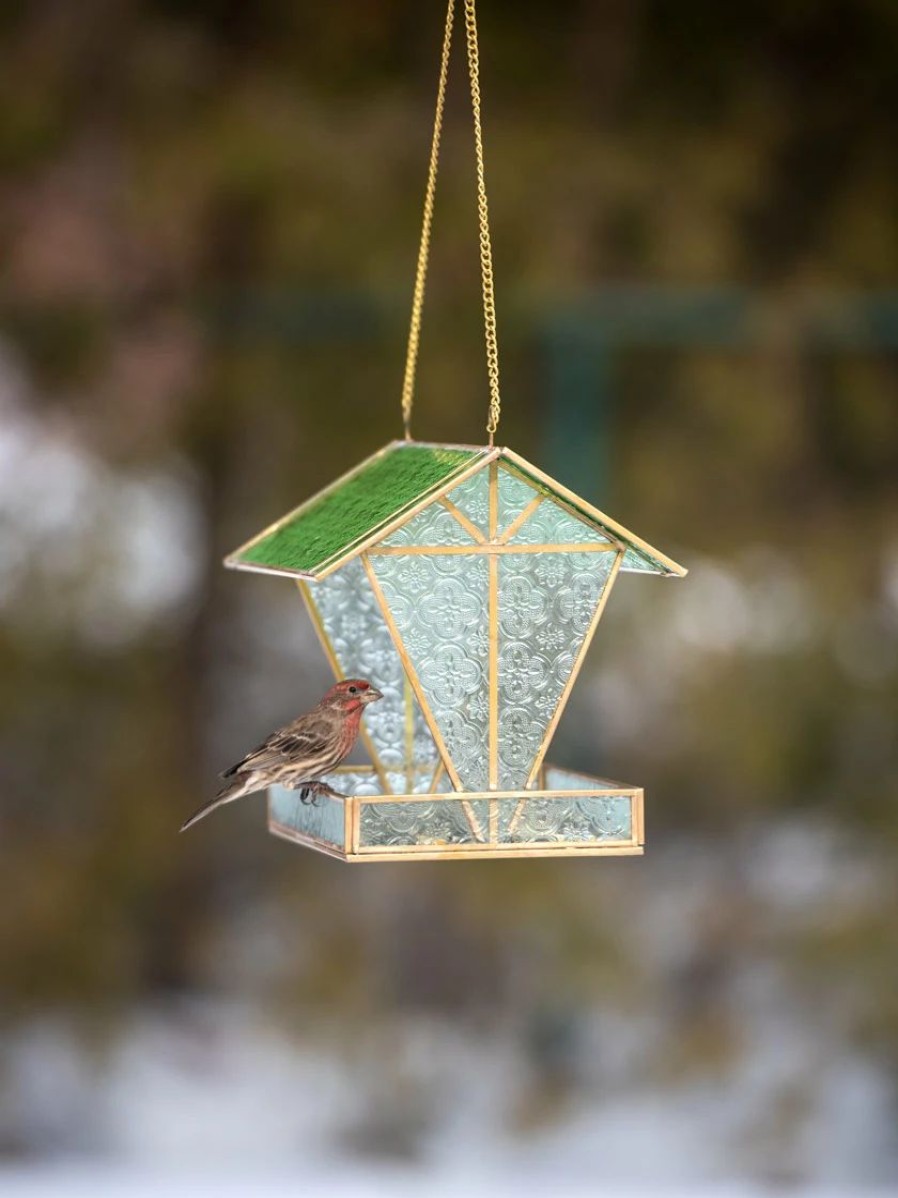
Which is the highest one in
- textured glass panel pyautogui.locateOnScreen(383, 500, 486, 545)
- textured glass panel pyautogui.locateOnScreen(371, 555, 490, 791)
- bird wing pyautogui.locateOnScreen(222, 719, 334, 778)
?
textured glass panel pyautogui.locateOnScreen(383, 500, 486, 545)

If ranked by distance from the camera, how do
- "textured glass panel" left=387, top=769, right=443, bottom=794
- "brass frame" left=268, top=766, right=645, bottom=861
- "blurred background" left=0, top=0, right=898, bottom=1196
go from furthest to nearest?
"blurred background" left=0, top=0, right=898, bottom=1196, "textured glass panel" left=387, top=769, right=443, bottom=794, "brass frame" left=268, top=766, right=645, bottom=861

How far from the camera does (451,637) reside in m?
2.76

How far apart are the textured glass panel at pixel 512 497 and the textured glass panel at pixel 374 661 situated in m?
0.51

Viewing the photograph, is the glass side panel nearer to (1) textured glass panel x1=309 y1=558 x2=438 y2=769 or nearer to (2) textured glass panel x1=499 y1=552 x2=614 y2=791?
(2) textured glass panel x1=499 y1=552 x2=614 y2=791

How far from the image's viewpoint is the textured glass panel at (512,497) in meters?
2.74

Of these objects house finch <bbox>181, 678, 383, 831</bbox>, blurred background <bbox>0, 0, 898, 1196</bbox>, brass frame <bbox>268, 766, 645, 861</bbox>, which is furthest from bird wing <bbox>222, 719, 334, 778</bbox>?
blurred background <bbox>0, 0, 898, 1196</bbox>

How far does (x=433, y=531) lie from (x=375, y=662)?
0.55 metres

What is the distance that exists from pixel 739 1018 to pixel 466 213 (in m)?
2.39

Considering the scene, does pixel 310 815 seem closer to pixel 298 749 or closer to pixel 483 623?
pixel 298 749

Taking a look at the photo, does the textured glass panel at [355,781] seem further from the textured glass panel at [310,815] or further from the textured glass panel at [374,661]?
the textured glass panel at [310,815]

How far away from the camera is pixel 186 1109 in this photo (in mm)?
5762

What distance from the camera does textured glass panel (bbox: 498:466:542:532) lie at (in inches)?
108

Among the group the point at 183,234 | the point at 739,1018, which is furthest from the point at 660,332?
the point at 739,1018

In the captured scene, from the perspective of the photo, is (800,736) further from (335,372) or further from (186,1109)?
(186,1109)
